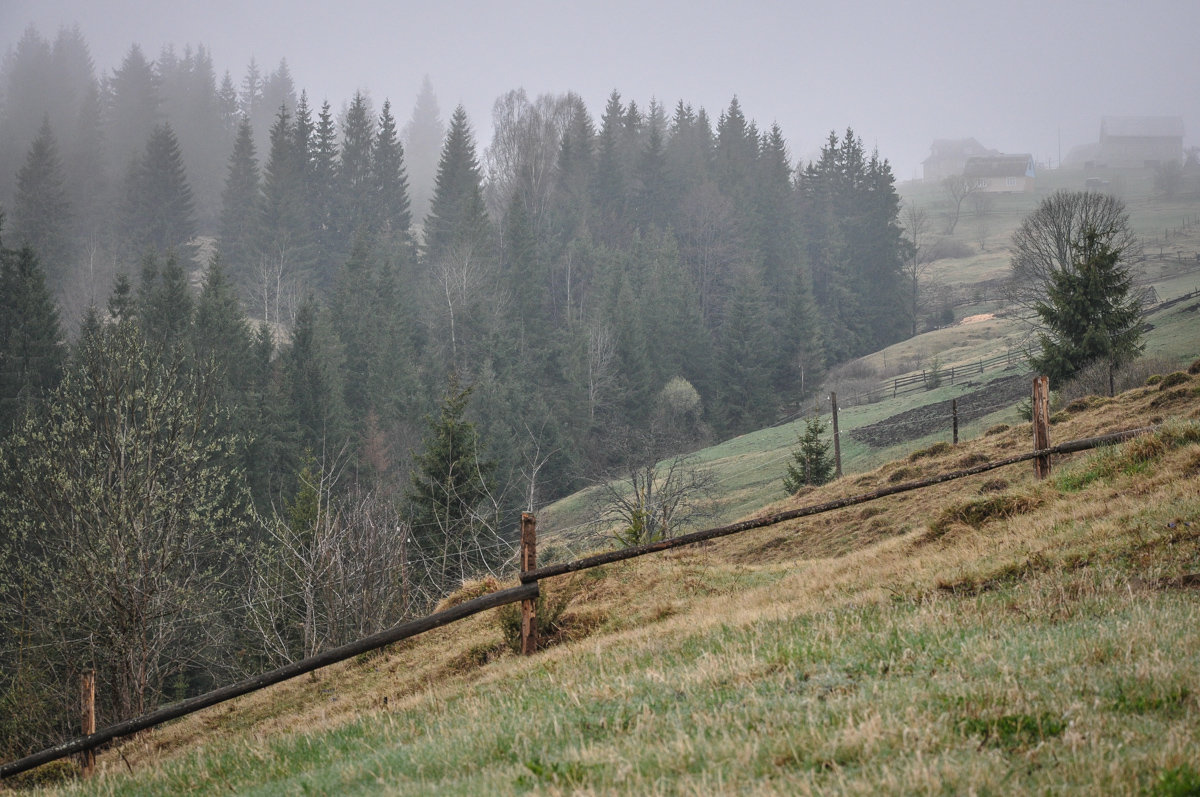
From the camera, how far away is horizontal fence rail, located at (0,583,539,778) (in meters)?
8.47

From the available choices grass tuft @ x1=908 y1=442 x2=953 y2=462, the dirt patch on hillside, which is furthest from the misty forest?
grass tuft @ x1=908 y1=442 x2=953 y2=462

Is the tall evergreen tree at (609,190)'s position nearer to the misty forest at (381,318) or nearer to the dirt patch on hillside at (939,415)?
the misty forest at (381,318)

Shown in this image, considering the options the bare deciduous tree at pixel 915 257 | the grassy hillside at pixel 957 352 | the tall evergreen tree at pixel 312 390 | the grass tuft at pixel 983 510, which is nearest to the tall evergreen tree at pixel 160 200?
the tall evergreen tree at pixel 312 390

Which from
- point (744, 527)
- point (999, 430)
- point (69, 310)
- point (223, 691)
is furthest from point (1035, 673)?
point (69, 310)

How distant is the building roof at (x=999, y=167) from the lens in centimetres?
15838

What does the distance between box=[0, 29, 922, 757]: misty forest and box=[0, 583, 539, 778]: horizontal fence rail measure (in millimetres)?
6782

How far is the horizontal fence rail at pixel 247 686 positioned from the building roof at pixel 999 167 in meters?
170

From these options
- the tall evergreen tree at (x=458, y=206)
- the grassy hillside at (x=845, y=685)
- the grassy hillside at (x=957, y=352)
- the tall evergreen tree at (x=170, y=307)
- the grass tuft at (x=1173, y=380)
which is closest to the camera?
the grassy hillside at (x=845, y=685)

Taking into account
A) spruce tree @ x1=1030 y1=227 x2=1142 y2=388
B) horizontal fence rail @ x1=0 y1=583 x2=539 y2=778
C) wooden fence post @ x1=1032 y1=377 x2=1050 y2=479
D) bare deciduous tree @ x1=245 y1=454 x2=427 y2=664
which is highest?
spruce tree @ x1=1030 y1=227 x2=1142 y2=388

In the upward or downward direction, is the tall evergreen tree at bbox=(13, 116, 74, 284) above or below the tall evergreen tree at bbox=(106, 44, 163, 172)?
below

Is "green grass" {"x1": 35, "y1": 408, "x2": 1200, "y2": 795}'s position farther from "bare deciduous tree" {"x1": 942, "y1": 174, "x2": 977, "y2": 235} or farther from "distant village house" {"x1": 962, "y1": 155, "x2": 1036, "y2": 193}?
"distant village house" {"x1": 962, "y1": 155, "x2": 1036, "y2": 193}

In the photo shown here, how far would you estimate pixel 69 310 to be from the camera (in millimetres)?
71312

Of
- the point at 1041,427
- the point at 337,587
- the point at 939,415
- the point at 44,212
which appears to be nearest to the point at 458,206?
the point at 44,212

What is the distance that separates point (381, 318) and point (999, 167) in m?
141
